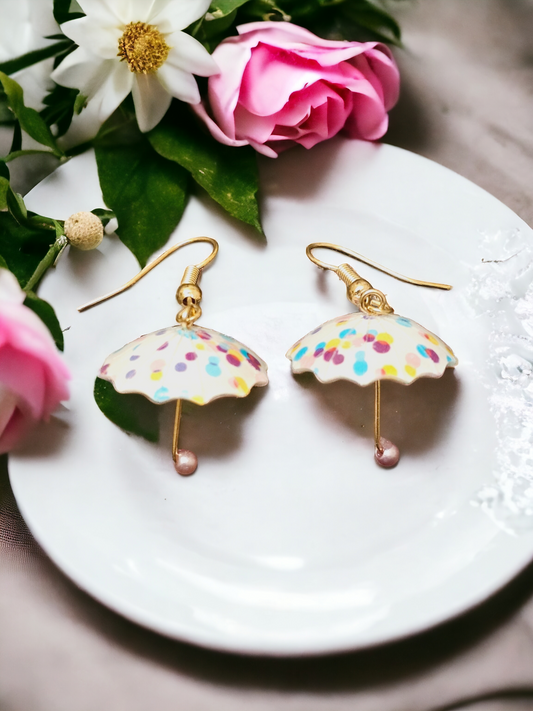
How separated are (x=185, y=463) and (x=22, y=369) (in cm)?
18

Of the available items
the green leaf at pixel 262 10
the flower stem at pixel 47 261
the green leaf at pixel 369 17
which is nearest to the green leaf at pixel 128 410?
the flower stem at pixel 47 261

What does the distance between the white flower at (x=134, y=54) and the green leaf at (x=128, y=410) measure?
12.1 inches

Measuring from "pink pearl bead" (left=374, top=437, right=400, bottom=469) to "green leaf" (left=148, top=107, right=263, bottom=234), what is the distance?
0.28m

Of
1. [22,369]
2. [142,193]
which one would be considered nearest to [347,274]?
[142,193]

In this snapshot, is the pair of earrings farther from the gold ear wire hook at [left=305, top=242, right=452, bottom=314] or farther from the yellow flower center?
the yellow flower center

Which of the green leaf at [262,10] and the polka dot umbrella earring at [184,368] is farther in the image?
the green leaf at [262,10]

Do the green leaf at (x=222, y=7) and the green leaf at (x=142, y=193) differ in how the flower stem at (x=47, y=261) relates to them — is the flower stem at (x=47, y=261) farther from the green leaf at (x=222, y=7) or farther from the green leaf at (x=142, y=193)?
the green leaf at (x=222, y=7)

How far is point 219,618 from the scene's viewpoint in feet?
1.54

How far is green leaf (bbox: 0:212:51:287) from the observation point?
0.62m

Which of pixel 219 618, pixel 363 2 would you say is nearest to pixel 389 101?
pixel 363 2

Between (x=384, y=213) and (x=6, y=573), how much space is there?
22.1 inches

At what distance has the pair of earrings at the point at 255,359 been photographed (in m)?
0.53

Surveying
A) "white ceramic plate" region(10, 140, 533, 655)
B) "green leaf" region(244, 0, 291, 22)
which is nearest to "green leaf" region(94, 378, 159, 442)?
"white ceramic plate" region(10, 140, 533, 655)

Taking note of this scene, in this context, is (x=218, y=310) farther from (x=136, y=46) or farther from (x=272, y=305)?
(x=136, y=46)
